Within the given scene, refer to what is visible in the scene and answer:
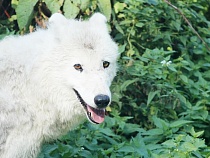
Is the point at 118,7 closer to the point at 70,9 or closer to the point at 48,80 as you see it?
the point at 70,9

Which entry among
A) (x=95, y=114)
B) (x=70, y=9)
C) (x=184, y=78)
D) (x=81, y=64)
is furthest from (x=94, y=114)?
(x=184, y=78)

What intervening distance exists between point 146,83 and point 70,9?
130 centimetres

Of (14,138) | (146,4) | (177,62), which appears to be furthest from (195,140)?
(146,4)

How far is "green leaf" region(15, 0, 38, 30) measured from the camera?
746 centimetres

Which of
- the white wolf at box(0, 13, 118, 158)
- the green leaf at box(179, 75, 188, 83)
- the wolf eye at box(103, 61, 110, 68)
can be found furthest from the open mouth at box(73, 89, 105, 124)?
the green leaf at box(179, 75, 188, 83)

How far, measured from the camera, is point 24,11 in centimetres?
751

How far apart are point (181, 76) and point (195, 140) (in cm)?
192

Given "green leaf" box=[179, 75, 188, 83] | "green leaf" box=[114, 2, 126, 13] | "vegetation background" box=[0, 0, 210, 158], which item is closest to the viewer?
"vegetation background" box=[0, 0, 210, 158]

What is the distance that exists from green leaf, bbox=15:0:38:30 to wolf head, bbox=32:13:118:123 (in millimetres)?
1661

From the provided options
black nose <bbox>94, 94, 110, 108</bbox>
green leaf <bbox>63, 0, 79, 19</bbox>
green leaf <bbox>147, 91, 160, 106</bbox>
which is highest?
black nose <bbox>94, 94, 110, 108</bbox>

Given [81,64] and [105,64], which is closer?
[81,64]

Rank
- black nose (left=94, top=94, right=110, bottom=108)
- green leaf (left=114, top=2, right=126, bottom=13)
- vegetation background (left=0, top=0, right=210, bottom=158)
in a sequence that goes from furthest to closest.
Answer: green leaf (left=114, top=2, right=126, bottom=13) → vegetation background (left=0, top=0, right=210, bottom=158) → black nose (left=94, top=94, right=110, bottom=108)

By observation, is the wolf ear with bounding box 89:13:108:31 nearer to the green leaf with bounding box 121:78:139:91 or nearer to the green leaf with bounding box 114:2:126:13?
the green leaf with bounding box 121:78:139:91

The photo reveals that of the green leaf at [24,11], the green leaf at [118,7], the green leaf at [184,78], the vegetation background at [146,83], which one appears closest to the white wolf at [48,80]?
the vegetation background at [146,83]
